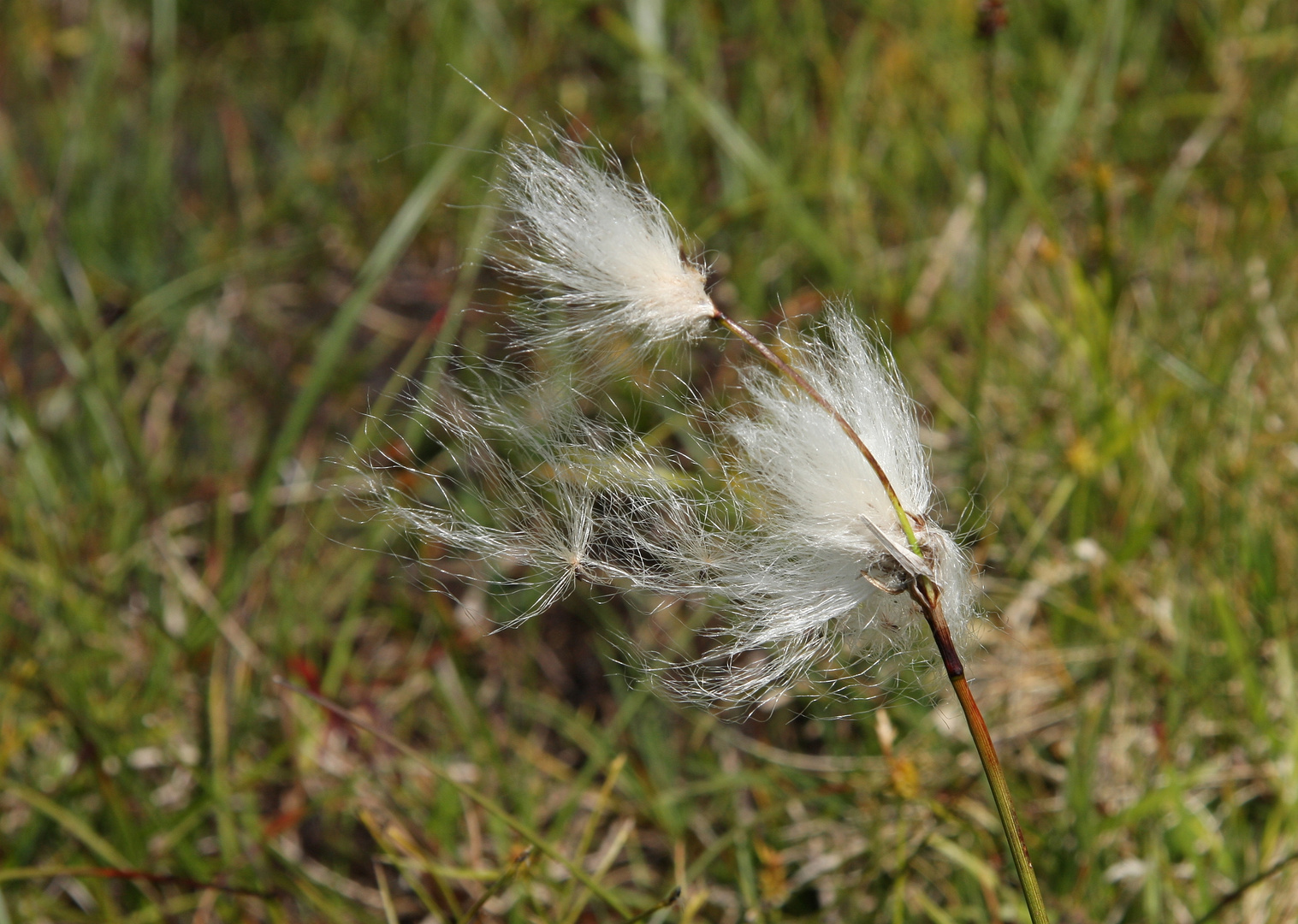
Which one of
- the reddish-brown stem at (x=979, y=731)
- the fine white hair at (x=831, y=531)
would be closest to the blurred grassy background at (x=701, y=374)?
the fine white hair at (x=831, y=531)

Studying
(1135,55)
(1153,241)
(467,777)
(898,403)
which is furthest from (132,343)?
(1135,55)

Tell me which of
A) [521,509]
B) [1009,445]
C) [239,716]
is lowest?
[239,716]

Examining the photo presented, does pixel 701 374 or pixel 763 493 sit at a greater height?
pixel 763 493

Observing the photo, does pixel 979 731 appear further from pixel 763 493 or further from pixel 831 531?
pixel 763 493

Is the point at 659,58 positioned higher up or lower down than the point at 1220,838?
higher up

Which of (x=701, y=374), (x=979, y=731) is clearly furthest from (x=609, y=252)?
(x=701, y=374)

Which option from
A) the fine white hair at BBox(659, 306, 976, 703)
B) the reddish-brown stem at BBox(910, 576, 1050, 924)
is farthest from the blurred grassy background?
the reddish-brown stem at BBox(910, 576, 1050, 924)

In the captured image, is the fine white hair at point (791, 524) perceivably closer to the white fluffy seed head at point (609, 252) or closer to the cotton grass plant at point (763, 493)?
the cotton grass plant at point (763, 493)

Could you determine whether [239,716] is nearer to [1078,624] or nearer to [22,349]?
[22,349]
